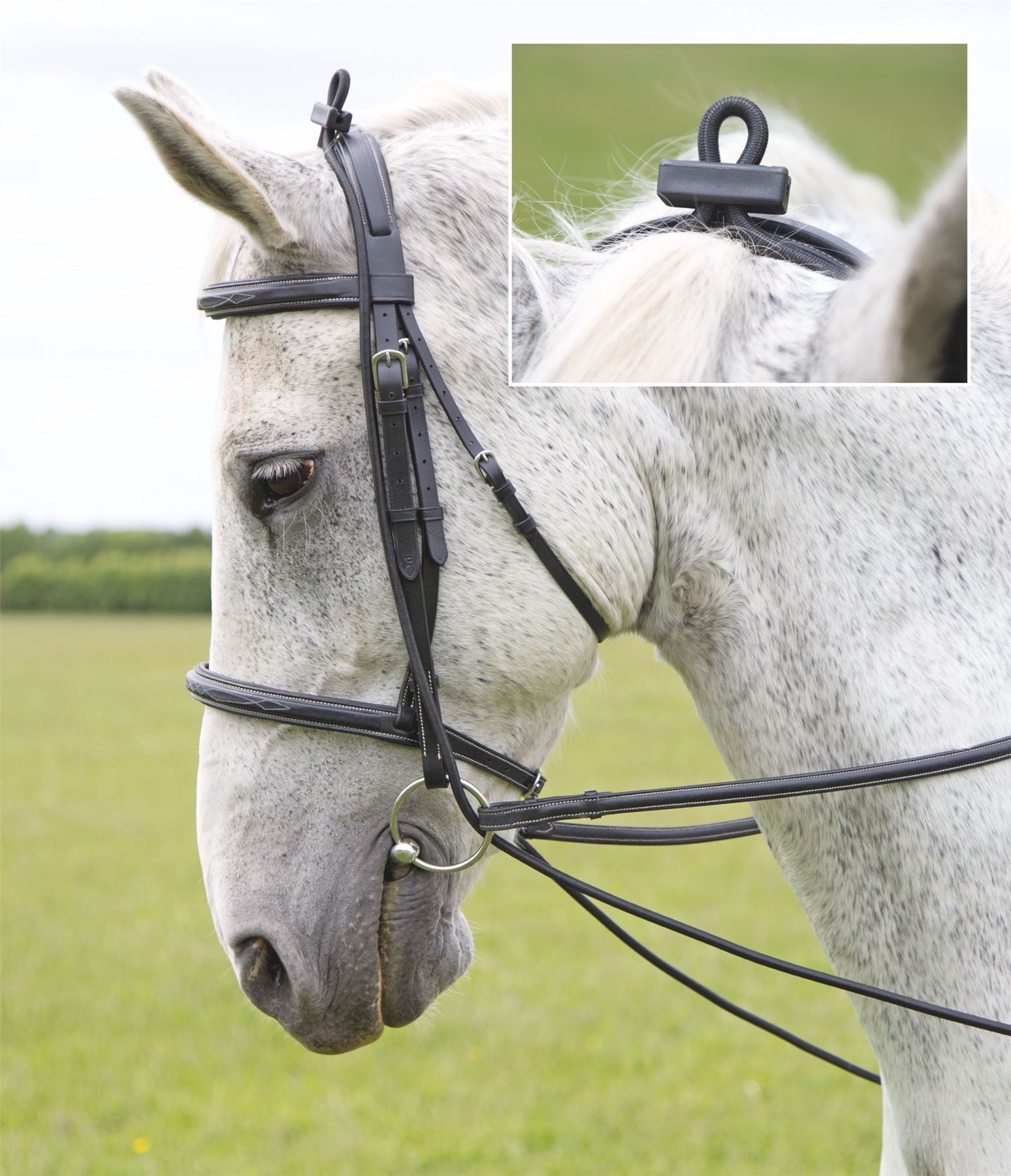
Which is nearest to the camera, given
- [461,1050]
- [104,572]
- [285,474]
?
[285,474]

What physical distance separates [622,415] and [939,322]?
482mm

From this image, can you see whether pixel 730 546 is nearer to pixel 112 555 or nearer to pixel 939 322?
pixel 939 322

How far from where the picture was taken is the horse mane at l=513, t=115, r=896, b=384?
1682 mm

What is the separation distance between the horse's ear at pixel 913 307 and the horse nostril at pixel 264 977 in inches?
49.9

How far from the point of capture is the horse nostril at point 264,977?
182cm

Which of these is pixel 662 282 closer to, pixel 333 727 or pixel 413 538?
pixel 413 538

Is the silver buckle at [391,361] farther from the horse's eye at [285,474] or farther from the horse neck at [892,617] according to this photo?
the horse neck at [892,617]

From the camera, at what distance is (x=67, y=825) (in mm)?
11227

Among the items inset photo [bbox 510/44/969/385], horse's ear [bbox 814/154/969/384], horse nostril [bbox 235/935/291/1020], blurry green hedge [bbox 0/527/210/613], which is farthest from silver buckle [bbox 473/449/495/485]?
blurry green hedge [bbox 0/527/210/613]

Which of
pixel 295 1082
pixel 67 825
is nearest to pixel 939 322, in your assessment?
pixel 295 1082

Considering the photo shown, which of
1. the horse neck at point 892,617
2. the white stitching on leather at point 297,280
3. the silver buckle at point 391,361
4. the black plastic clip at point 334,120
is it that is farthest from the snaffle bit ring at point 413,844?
the black plastic clip at point 334,120

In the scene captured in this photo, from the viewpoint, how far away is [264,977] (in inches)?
73.0

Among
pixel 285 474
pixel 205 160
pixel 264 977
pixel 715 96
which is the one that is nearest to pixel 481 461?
pixel 285 474

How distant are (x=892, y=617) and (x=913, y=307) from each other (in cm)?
46
